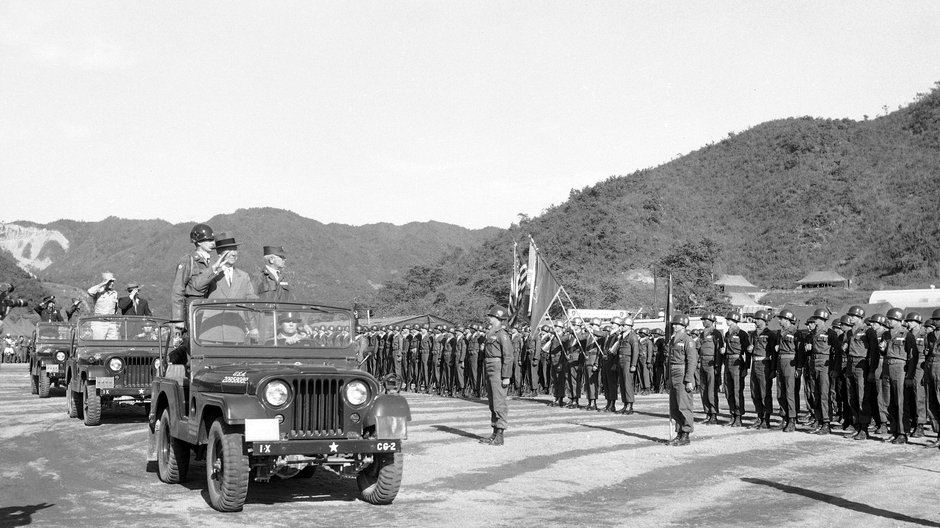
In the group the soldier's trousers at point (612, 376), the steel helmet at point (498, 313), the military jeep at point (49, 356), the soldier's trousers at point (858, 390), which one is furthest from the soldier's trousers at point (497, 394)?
the military jeep at point (49, 356)

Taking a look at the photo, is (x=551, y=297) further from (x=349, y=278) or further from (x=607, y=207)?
(x=349, y=278)

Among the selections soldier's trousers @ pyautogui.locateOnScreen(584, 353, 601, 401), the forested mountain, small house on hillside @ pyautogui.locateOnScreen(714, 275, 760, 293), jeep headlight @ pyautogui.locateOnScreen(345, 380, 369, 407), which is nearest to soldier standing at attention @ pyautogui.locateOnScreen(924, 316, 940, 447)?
soldier's trousers @ pyautogui.locateOnScreen(584, 353, 601, 401)

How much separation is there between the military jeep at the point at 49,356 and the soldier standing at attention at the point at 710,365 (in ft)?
46.9

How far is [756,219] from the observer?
402 ft

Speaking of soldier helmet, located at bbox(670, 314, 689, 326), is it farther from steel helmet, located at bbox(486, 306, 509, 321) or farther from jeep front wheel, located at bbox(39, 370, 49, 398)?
jeep front wheel, located at bbox(39, 370, 49, 398)

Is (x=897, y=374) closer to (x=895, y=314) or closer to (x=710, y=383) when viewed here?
(x=895, y=314)

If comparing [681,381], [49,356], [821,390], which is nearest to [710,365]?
[821,390]

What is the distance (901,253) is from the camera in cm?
9131

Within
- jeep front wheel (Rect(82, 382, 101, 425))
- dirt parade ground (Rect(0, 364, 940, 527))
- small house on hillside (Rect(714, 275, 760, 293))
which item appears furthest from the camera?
small house on hillside (Rect(714, 275, 760, 293))

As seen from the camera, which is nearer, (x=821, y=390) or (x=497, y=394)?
(x=497, y=394)

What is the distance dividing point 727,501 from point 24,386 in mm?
25469

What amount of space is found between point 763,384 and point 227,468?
452 inches

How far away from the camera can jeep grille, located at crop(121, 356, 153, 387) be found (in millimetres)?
15656

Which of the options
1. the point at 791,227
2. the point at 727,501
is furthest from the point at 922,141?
the point at 727,501
